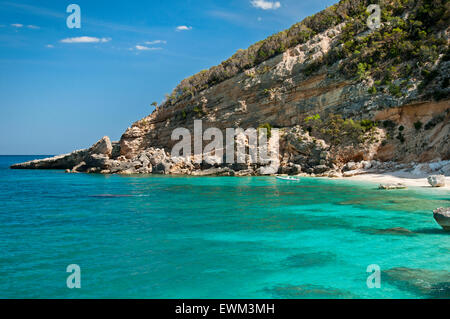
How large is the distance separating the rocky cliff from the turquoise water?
60.4ft

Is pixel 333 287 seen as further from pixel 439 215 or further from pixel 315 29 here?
pixel 315 29

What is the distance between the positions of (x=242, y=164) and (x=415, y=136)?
1798 centimetres

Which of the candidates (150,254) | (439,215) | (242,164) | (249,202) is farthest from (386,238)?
(242,164)

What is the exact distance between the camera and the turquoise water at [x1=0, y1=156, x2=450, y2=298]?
25.0ft

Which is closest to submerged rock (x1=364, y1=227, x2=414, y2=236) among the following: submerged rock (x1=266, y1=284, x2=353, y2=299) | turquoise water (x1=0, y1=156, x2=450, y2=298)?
turquoise water (x1=0, y1=156, x2=450, y2=298)

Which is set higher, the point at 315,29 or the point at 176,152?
the point at 315,29

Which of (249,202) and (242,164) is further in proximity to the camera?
(242,164)

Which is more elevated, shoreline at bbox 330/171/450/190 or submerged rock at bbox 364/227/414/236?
shoreline at bbox 330/171/450/190

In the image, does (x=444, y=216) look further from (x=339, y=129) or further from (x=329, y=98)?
(x=329, y=98)

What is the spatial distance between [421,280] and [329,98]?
36547 mm

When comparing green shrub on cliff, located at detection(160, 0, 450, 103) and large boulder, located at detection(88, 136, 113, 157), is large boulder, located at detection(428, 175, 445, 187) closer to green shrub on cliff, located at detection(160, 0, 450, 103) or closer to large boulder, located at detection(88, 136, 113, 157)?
green shrub on cliff, located at detection(160, 0, 450, 103)

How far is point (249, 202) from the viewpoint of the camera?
67.1 ft

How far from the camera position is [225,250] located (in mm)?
10445

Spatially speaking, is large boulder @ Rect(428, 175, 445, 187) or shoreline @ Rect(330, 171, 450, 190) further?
shoreline @ Rect(330, 171, 450, 190)
